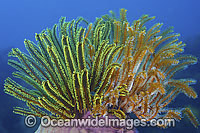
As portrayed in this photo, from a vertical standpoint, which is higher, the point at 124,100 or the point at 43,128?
the point at 124,100

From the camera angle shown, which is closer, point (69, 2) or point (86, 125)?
point (86, 125)

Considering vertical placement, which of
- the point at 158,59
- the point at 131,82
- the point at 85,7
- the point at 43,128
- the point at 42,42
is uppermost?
the point at 85,7

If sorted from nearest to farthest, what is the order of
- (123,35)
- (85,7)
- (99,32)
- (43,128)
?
(43,128) < (99,32) < (123,35) < (85,7)

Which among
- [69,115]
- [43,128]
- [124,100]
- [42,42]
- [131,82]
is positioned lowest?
[43,128]

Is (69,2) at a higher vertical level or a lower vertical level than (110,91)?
higher

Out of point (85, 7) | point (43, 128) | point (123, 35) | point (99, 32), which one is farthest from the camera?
point (85, 7)

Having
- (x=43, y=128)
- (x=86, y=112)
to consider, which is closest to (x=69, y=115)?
(x=86, y=112)

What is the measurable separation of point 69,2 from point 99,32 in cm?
9408

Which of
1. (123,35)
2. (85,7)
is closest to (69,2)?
(85,7)

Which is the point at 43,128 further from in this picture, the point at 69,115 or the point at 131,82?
the point at 131,82

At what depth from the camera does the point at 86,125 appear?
2266mm

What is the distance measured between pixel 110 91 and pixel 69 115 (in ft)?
2.07

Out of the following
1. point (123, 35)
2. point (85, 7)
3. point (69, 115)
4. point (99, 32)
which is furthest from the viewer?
point (85, 7)

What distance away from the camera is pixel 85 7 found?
87.6 m
